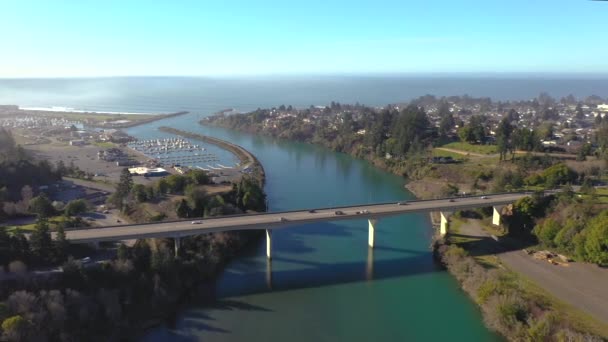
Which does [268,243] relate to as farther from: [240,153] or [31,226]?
[240,153]

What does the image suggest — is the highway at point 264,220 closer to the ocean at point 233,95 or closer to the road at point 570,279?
the road at point 570,279

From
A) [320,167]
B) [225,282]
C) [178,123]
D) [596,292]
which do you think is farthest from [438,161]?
[178,123]

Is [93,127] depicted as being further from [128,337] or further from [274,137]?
[128,337]

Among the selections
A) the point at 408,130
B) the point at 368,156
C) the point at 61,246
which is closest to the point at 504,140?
the point at 408,130

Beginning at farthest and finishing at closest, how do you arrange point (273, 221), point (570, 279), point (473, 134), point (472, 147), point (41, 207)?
point (473, 134) < point (472, 147) < point (41, 207) < point (273, 221) < point (570, 279)

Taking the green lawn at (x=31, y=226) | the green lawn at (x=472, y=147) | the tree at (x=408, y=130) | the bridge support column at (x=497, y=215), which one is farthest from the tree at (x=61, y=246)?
the green lawn at (x=472, y=147)
